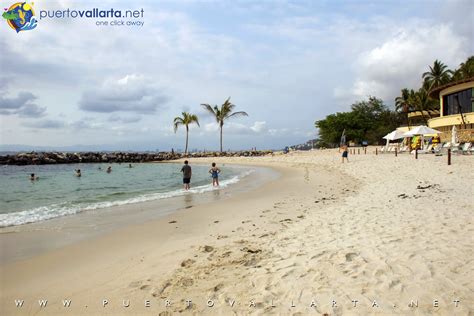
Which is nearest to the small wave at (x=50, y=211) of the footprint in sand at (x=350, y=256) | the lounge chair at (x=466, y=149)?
the footprint in sand at (x=350, y=256)

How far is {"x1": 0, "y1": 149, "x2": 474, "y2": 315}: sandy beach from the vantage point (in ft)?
11.3

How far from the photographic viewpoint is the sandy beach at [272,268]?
11.3 feet

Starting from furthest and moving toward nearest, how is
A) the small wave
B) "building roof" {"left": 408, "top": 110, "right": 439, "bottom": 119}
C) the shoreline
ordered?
"building roof" {"left": 408, "top": 110, "right": 439, "bottom": 119}, the small wave, the shoreline

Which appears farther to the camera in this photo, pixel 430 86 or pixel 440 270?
pixel 430 86

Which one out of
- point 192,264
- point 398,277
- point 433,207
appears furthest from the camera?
point 433,207

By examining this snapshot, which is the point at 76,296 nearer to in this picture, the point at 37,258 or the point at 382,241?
the point at 37,258

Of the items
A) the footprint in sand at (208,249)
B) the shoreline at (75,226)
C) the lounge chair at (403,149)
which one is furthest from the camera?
the lounge chair at (403,149)

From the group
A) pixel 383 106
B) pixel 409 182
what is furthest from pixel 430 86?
pixel 409 182

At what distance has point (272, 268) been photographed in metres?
4.35

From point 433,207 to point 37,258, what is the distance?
28.6 ft

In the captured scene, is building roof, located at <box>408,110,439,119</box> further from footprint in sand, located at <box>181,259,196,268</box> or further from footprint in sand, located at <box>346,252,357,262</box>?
footprint in sand, located at <box>181,259,196,268</box>

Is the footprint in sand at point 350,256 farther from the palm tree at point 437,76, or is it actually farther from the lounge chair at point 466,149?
the palm tree at point 437,76

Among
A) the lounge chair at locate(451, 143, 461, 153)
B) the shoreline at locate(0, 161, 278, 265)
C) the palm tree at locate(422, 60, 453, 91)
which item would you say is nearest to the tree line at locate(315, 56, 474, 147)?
the palm tree at locate(422, 60, 453, 91)

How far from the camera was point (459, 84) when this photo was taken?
3073 cm
